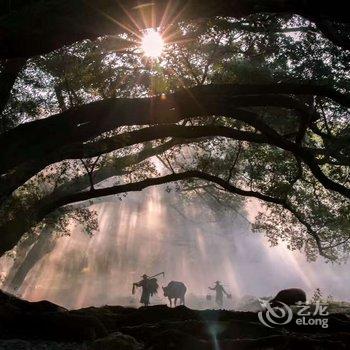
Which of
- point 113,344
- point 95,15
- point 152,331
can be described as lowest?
point 113,344

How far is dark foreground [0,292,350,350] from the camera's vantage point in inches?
265

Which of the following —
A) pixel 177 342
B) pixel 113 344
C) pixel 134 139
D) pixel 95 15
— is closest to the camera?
pixel 95 15

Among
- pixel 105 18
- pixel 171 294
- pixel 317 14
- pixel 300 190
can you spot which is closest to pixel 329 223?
pixel 300 190

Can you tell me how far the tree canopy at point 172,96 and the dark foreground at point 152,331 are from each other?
3.01 meters

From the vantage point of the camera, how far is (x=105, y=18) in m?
6.23

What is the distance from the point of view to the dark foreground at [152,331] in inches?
265

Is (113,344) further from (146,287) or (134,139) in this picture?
(146,287)

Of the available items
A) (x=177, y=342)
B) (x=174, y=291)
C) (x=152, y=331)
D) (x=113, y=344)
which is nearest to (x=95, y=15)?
(x=113, y=344)

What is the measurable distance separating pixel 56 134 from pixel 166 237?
75607 millimetres

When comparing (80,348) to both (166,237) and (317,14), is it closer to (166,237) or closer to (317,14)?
(317,14)

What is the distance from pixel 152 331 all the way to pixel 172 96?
4.65 metres

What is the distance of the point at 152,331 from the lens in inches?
309

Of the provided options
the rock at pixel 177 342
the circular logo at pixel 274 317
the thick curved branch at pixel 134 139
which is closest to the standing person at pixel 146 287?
the thick curved branch at pixel 134 139

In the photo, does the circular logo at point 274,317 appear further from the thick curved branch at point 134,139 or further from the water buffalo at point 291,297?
the thick curved branch at point 134,139
